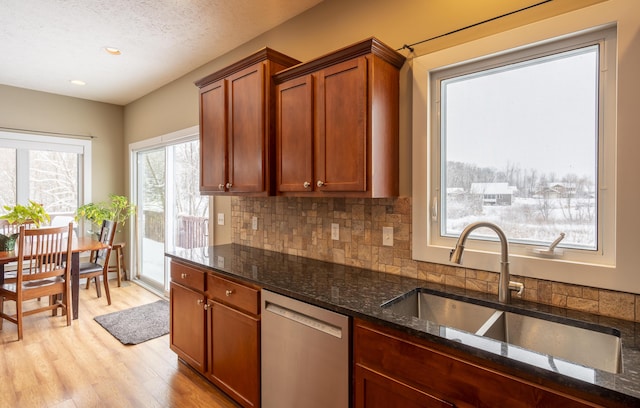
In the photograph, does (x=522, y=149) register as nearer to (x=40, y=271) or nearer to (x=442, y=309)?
(x=442, y=309)

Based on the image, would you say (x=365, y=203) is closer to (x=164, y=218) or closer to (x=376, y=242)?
(x=376, y=242)

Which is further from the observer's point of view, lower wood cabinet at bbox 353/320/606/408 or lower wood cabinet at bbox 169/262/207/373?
lower wood cabinet at bbox 169/262/207/373

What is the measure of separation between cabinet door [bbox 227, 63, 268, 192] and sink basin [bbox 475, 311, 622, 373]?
1565 millimetres

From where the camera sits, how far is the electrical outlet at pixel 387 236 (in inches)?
80.3

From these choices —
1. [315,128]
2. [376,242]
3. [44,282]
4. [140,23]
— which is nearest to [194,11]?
[140,23]

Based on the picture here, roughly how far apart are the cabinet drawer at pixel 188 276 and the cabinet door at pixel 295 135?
807 millimetres

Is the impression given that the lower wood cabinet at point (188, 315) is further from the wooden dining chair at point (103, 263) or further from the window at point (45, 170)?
the window at point (45, 170)

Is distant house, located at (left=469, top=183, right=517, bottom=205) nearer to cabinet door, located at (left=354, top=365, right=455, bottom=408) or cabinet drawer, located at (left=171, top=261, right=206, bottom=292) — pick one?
cabinet door, located at (left=354, top=365, right=455, bottom=408)

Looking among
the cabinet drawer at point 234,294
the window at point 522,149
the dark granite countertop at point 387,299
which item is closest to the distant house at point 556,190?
the window at point 522,149

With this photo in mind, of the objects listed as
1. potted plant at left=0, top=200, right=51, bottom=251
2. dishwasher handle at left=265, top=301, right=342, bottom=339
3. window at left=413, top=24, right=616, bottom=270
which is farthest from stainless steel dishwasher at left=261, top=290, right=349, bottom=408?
potted plant at left=0, top=200, right=51, bottom=251

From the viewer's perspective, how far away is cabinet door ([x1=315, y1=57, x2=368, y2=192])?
1800mm

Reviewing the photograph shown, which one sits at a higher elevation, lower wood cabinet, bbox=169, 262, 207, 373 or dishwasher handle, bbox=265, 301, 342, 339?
dishwasher handle, bbox=265, 301, 342, 339

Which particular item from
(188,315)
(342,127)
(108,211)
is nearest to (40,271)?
(108,211)

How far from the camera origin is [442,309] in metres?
1.68
